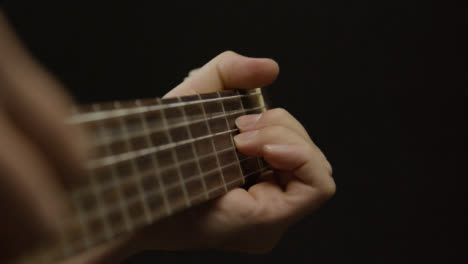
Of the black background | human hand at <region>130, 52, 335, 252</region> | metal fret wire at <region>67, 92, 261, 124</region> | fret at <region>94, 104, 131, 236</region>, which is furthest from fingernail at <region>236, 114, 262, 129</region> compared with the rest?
the black background

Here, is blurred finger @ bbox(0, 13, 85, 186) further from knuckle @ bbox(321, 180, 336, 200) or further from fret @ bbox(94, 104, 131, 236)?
knuckle @ bbox(321, 180, 336, 200)

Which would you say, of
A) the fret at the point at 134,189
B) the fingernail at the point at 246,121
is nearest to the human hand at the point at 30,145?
the fret at the point at 134,189

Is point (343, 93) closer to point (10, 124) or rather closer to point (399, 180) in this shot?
point (399, 180)

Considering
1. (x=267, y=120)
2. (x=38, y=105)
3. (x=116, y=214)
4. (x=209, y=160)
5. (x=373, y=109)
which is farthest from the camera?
(x=373, y=109)

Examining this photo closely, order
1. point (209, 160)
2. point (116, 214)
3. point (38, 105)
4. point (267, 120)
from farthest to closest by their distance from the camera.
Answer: point (267, 120) → point (209, 160) → point (116, 214) → point (38, 105)

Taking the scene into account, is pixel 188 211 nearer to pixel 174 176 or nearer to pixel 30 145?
pixel 174 176

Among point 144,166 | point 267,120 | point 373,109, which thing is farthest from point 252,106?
point 373,109
